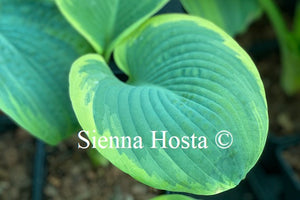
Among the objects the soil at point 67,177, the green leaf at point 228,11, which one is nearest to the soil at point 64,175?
the soil at point 67,177

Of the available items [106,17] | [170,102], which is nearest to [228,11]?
[106,17]

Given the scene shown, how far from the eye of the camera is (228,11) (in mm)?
932

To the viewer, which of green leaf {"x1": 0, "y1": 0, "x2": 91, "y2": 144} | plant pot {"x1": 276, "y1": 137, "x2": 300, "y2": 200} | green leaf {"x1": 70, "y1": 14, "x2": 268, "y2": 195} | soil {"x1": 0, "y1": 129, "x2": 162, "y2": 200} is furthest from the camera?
plant pot {"x1": 276, "y1": 137, "x2": 300, "y2": 200}

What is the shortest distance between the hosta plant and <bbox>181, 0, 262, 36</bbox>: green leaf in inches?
8.9

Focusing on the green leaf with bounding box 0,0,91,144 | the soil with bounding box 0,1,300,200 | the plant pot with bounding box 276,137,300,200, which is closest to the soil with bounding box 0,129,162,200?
the soil with bounding box 0,1,300,200

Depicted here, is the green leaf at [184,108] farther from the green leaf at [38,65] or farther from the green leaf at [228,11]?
the green leaf at [228,11]

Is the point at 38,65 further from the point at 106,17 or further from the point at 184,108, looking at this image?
the point at 184,108

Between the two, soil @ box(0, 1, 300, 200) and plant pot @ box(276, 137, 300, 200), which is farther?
plant pot @ box(276, 137, 300, 200)

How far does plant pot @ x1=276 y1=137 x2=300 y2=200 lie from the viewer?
0.91 metres

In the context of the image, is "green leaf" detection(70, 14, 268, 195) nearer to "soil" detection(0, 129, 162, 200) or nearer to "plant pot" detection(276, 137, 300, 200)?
"soil" detection(0, 129, 162, 200)

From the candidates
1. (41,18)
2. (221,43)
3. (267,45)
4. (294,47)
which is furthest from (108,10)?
(267,45)

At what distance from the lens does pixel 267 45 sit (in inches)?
44.4

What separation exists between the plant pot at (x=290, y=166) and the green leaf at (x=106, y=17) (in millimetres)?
479

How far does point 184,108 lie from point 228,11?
0.47m
